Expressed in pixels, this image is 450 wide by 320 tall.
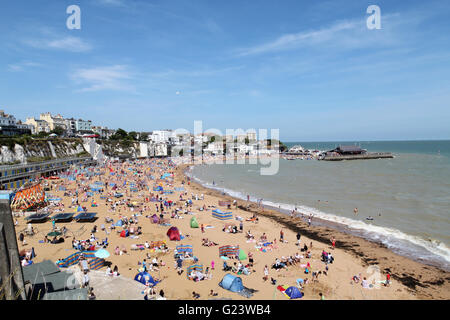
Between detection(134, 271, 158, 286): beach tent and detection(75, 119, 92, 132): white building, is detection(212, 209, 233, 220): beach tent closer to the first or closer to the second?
detection(134, 271, 158, 286): beach tent

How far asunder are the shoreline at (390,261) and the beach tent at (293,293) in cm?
571

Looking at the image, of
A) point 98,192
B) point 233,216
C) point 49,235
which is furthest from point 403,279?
point 98,192

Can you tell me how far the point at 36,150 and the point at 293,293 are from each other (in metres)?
61.7

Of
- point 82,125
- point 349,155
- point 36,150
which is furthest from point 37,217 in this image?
point 82,125

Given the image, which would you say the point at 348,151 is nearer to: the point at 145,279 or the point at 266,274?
the point at 266,274

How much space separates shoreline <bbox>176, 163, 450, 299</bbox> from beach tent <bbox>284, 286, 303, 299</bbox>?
5.71m

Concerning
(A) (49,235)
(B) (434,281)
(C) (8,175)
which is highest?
(C) (8,175)
